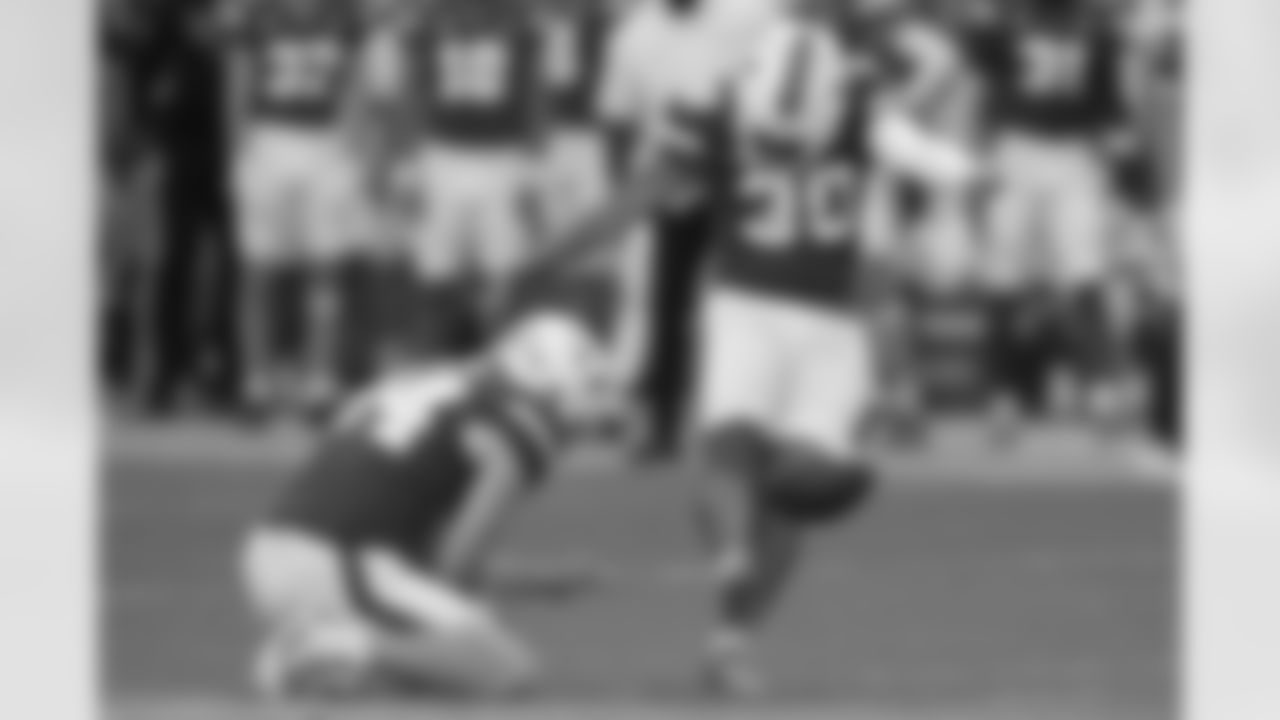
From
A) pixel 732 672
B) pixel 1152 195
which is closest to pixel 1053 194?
pixel 1152 195

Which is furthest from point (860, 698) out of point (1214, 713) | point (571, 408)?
point (1214, 713)

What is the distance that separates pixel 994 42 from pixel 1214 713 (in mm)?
3622

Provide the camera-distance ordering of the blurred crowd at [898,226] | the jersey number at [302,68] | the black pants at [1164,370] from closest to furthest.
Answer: the jersey number at [302,68] < the blurred crowd at [898,226] < the black pants at [1164,370]

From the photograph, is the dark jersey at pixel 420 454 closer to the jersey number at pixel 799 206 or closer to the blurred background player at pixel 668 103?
the blurred background player at pixel 668 103

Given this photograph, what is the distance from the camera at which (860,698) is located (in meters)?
4.27

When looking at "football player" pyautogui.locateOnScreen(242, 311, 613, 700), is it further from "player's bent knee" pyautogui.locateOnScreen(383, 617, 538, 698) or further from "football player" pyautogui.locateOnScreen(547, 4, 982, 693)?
"football player" pyautogui.locateOnScreen(547, 4, 982, 693)

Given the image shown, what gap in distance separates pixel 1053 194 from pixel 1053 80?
0.21 m

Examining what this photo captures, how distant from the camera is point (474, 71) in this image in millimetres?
4074

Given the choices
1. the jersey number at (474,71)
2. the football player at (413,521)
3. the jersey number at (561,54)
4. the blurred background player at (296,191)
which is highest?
the jersey number at (561,54)

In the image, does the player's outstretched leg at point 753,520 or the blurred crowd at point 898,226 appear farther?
the player's outstretched leg at point 753,520

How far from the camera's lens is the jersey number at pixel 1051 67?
4137mm

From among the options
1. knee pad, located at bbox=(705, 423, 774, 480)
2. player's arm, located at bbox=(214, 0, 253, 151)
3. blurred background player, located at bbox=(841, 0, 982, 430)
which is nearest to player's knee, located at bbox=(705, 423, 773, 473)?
knee pad, located at bbox=(705, 423, 774, 480)

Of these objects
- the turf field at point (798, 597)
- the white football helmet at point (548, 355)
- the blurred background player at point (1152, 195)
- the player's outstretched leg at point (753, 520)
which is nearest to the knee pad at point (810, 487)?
the player's outstretched leg at point (753, 520)

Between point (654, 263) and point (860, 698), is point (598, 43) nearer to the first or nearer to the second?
point (654, 263)
